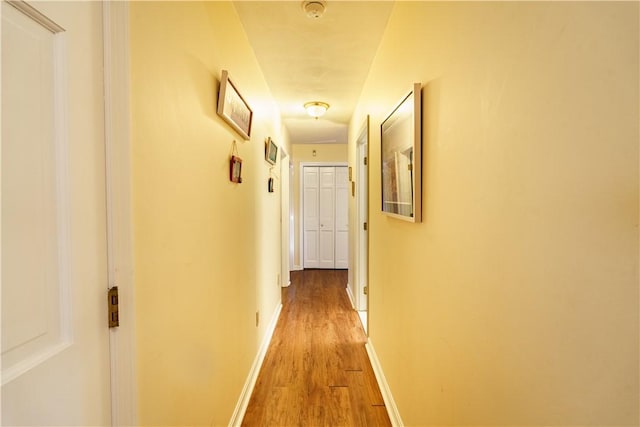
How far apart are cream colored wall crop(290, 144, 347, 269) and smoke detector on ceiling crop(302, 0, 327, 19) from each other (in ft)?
12.6

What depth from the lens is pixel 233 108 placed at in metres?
1.58

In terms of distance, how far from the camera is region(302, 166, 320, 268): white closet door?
5.64m

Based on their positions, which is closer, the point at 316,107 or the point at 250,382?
the point at 250,382

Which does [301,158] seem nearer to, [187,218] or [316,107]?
[316,107]

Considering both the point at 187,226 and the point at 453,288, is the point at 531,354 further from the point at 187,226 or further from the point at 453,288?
the point at 187,226

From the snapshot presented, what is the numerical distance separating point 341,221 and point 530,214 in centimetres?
504

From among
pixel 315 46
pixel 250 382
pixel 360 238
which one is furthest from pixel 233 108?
pixel 360 238

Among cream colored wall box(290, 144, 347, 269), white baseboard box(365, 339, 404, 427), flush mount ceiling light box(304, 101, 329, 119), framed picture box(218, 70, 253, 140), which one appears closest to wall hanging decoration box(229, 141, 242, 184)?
framed picture box(218, 70, 253, 140)

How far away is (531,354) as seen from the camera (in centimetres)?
64

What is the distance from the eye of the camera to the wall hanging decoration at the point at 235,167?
1.63 m

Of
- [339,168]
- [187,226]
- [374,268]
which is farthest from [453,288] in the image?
[339,168]

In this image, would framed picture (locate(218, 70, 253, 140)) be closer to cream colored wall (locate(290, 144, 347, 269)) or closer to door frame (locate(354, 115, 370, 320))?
door frame (locate(354, 115, 370, 320))

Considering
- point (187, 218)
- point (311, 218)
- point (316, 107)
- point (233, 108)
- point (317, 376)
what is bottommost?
point (317, 376)

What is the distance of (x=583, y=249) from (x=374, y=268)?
1946 millimetres
